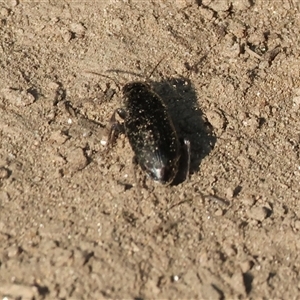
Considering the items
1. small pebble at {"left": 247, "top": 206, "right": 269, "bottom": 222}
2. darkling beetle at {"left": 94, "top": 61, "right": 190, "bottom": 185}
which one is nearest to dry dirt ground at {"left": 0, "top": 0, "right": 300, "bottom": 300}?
small pebble at {"left": 247, "top": 206, "right": 269, "bottom": 222}

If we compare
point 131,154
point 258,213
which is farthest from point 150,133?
point 258,213

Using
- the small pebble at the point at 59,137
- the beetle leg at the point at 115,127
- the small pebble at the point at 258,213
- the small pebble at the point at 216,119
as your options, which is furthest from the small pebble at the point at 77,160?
the small pebble at the point at 258,213

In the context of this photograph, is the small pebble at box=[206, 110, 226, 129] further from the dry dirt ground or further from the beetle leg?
the beetle leg

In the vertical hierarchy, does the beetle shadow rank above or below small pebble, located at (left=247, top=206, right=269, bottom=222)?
below

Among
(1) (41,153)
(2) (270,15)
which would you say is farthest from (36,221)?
(2) (270,15)

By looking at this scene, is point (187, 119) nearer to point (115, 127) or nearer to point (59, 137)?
point (115, 127)

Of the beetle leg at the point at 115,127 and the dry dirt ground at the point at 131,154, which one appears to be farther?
the beetle leg at the point at 115,127

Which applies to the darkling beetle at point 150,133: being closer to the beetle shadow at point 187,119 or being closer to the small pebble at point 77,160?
the beetle shadow at point 187,119
